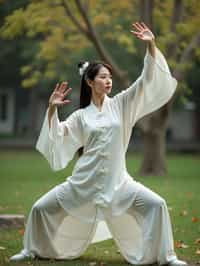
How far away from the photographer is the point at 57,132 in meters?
7.73

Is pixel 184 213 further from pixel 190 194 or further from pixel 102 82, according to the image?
pixel 102 82

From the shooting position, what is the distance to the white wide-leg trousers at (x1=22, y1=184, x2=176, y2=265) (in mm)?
7348

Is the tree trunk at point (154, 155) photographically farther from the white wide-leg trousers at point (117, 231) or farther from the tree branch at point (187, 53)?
the white wide-leg trousers at point (117, 231)

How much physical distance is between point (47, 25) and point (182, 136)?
29873mm

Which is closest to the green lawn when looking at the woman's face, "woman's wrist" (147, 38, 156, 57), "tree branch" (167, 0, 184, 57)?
the woman's face

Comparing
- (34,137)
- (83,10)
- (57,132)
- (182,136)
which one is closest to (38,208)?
(57,132)

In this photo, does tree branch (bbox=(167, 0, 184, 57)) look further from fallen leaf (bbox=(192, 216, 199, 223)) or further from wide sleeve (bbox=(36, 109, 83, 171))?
wide sleeve (bbox=(36, 109, 83, 171))

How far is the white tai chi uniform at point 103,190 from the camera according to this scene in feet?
24.5

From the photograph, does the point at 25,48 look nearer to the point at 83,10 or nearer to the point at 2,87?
the point at 2,87

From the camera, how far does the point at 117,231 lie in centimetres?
772

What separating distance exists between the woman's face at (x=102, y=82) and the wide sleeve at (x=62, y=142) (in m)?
0.33

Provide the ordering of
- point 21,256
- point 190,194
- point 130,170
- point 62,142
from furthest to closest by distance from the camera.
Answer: point 130,170 < point 190,194 < point 62,142 < point 21,256

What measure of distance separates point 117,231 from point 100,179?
58cm

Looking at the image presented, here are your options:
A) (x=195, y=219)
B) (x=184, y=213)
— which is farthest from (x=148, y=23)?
(x=195, y=219)
